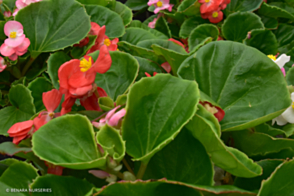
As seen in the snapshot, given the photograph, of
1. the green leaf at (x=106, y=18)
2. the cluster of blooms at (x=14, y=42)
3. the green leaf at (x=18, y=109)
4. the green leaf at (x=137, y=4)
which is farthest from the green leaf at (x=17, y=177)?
the green leaf at (x=137, y=4)

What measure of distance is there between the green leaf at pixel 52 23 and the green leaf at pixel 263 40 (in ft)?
1.57

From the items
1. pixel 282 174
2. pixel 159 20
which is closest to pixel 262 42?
pixel 159 20

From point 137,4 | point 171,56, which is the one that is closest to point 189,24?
point 137,4

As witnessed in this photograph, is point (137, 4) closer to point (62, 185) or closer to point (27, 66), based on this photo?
point (27, 66)

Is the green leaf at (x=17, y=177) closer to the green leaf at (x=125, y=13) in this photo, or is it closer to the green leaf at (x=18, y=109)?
the green leaf at (x=18, y=109)

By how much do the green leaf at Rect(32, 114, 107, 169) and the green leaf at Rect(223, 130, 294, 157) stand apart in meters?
0.23

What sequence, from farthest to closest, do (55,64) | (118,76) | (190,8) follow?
1. (190,8)
2. (55,64)
3. (118,76)

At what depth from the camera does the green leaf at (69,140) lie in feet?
1.16

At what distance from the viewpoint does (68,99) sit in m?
0.43

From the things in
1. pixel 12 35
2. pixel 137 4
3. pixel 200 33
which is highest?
pixel 12 35

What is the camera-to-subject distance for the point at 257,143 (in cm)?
45

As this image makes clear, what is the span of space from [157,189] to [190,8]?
0.85 metres

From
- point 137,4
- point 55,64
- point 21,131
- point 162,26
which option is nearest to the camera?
point 21,131

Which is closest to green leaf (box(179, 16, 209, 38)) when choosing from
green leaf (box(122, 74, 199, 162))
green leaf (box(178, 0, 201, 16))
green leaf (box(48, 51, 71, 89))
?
green leaf (box(178, 0, 201, 16))
